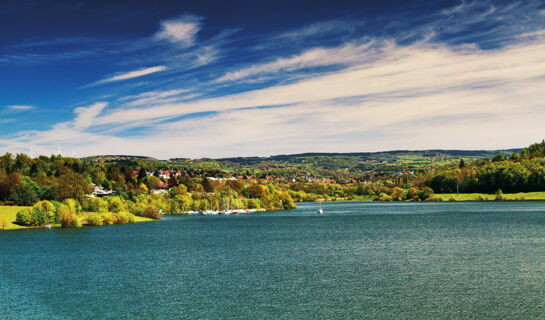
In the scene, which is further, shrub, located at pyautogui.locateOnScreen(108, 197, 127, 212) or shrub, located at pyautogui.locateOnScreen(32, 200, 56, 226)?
shrub, located at pyautogui.locateOnScreen(108, 197, 127, 212)

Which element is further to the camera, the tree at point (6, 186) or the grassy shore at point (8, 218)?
the tree at point (6, 186)

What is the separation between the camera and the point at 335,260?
49156 millimetres

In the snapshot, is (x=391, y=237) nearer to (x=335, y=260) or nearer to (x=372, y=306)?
(x=335, y=260)

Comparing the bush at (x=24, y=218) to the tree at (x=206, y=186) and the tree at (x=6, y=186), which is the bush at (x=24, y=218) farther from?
the tree at (x=206, y=186)

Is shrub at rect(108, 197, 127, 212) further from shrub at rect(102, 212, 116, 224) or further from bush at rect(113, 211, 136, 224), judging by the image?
shrub at rect(102, 212, 116, 224)

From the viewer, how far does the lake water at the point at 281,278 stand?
2953 cm

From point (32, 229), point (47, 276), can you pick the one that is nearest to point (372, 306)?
point (47, 276)

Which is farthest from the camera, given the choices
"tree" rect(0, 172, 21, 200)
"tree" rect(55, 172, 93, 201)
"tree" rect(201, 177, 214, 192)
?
"tree" rect(201, 177, 214, 192)

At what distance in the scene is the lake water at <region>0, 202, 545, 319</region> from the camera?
2953 centimetres

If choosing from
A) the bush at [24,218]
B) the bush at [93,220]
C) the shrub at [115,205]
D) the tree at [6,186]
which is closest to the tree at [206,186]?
the shrub at [115,205]

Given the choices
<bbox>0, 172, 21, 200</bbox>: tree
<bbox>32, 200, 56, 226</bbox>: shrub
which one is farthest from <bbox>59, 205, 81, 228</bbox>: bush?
<bbox>0, 172, 21, 200</bbox>: tree

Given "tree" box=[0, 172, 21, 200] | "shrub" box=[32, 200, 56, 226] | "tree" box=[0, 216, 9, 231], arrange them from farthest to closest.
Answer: "tree" box=[0, 172, 21, 200] → "shrub" box=[32, 200, 56, 226] → "tree" box=[0, 216, 9, 231]

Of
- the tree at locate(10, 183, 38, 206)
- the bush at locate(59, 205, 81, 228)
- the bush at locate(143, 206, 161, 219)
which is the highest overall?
the tree at locate(10, 183, 38, 206)

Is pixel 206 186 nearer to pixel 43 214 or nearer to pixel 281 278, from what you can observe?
pixel 43 214
